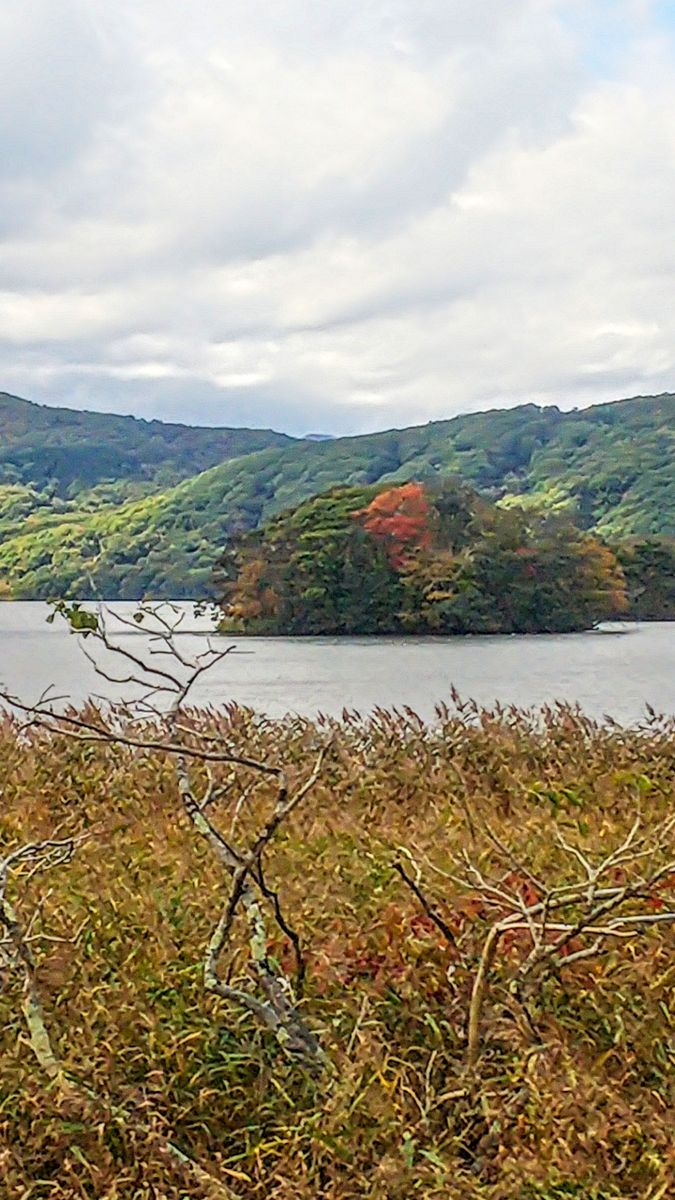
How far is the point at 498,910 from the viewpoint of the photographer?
4875 mm

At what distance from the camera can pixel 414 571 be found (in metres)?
31.0

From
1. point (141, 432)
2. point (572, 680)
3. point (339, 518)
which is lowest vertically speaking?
point (572, 680)

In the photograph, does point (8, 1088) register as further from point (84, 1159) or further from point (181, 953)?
point (181, 953)

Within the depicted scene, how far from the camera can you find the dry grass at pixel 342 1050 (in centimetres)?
354

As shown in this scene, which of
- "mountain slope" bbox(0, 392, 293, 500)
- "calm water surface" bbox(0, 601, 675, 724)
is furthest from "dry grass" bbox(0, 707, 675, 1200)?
"mountain slope" bbox(0, 392, 293, 500)

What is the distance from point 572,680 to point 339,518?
15.3 m

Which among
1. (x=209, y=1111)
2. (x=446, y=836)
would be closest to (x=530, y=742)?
(x=446, y=836)

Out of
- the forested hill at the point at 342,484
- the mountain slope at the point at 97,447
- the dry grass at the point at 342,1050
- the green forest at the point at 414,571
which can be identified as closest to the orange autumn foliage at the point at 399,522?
the green forest at the point at 414,571

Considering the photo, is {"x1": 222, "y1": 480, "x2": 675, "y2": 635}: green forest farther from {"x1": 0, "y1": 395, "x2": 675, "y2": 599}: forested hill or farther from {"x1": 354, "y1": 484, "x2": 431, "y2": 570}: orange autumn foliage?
{"x1": 0, "y1": 395, "x2": 675, "y2": 599}: forested hill

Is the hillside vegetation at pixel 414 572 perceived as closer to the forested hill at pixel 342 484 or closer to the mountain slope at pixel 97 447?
the forested hill at pixel 342 484

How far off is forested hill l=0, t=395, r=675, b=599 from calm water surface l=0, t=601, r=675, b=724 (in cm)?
619

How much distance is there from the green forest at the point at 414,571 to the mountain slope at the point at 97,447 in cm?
6981

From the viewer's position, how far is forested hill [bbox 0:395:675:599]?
4244cm

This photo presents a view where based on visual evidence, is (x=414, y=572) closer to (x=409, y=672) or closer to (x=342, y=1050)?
(x=409, y=672)
